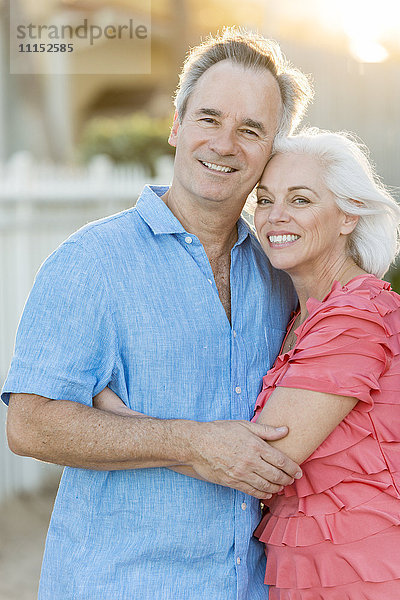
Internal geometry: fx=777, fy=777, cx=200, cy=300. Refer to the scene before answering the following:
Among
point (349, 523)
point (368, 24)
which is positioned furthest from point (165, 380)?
point (368, 24)

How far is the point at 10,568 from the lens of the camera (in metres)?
4.55

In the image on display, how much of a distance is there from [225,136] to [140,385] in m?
0.84

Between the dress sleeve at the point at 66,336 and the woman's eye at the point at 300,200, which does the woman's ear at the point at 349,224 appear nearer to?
the woman's eye at the point at 300,200

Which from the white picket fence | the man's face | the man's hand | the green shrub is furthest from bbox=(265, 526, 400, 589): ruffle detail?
the green shrub

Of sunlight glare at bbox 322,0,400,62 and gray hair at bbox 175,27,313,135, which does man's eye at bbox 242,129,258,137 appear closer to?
gray hair at bbox 175,27,313,135

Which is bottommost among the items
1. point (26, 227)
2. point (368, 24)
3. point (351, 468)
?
point (26, 227)

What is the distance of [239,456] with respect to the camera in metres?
2.05

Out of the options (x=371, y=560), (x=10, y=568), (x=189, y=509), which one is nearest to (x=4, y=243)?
(x=10, y=568)

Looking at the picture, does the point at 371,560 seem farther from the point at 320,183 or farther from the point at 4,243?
the point at 4,243

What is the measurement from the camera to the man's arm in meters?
2.05

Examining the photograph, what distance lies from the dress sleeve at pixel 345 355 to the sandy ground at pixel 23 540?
9.63ft
